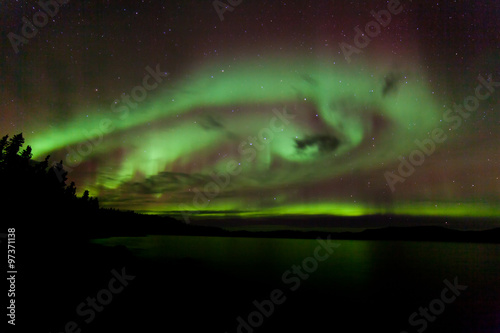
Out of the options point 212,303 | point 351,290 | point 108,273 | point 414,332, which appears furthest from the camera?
point 351,290

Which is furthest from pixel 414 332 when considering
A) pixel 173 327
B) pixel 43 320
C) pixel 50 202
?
pixel 50 202

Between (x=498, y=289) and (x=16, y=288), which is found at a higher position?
(x=16, y=288)

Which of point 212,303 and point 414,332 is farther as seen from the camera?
point 212,303

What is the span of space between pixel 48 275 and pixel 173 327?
38.6 feet

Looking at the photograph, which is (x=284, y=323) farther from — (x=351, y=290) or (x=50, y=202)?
(x=50, y=202)

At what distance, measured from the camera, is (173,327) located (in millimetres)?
10984

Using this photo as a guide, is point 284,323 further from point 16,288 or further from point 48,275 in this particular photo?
point 48,275

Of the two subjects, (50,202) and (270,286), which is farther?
(50,202)

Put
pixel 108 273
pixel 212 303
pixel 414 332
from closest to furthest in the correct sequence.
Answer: pixel 414 332, pixel 212 303, pixel 108 273

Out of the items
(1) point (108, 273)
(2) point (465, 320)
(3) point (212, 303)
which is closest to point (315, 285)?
(2) point (465, 320)

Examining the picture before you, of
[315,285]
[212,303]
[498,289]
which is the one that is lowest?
[498,289]

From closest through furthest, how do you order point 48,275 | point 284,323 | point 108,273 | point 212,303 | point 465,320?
point 284,323 < point 212,303 < point 465,320 < point 48,275 < point 108,273

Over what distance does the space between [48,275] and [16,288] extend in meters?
4.16

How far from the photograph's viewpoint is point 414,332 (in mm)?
13695
